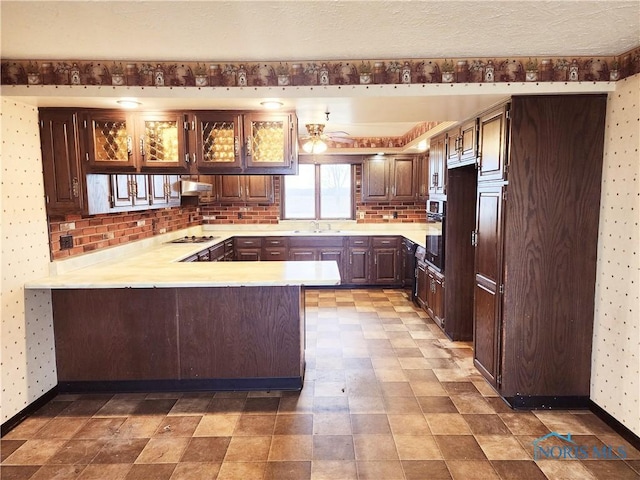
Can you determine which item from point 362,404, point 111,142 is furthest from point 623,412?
point 111,142

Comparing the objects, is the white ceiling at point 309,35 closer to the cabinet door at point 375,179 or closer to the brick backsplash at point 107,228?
the brick backsplash at point 107,228

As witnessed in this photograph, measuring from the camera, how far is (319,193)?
6824 mm

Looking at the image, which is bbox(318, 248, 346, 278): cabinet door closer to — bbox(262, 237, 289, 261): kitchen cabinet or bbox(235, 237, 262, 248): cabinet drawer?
bbox(262, 237, 289, 261): kitchen cabinet

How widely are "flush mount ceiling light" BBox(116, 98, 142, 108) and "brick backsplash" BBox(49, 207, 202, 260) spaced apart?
3.41 feet

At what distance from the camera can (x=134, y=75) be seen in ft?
8.59

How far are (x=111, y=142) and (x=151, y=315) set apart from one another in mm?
1346

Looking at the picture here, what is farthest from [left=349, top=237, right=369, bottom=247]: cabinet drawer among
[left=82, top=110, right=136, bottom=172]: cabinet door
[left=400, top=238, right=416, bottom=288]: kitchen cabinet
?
[left=82, top=110, right=136, bottom=172]: cabinet door

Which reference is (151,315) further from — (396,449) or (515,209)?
(515,209)

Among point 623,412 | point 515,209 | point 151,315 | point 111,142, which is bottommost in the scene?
point 623,412

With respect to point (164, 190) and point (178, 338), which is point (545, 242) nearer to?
point (178, 338)

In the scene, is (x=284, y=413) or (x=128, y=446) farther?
(x=284, y=413)

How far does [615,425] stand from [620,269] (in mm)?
993

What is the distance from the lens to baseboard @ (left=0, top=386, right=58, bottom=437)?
2572mm

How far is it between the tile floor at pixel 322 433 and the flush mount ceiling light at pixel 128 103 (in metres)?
2.15
